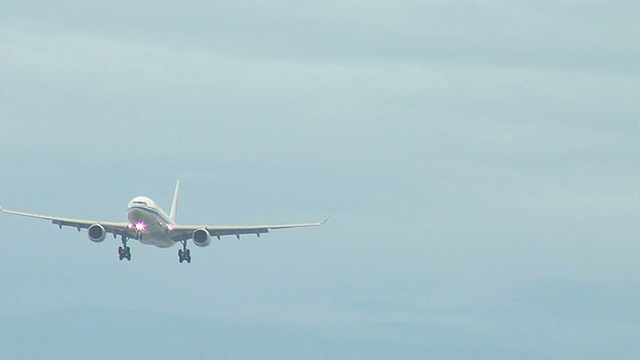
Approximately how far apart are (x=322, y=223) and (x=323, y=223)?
632 mm

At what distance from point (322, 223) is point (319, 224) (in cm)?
264

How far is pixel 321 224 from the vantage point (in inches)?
7795

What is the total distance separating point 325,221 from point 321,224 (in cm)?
267

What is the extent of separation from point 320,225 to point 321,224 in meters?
1.14

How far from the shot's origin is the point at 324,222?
196 metres

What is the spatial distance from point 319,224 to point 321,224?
189 cm

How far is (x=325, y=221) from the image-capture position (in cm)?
19538

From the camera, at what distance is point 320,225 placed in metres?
199

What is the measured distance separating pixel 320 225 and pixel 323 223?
2.53 meters

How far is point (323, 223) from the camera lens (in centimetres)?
19662

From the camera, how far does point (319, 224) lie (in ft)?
656

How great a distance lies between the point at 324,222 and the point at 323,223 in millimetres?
641
